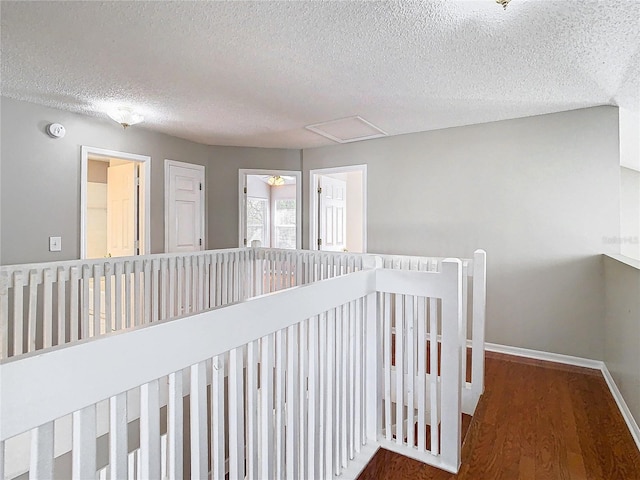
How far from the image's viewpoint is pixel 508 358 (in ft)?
11.3

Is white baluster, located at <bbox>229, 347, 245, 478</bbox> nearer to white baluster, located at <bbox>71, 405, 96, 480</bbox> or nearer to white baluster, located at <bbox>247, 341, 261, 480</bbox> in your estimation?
white baluster, located at <bbox>247, 341, 261, 480</bbox>

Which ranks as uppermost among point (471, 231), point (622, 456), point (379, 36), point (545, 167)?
point (379, 36)

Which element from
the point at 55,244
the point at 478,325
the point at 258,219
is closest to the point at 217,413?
the point at 478,325

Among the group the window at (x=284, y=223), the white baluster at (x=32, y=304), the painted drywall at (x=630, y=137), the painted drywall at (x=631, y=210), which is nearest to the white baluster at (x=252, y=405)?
the white baluster at (x=32, y=304)

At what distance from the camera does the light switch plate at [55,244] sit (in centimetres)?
328

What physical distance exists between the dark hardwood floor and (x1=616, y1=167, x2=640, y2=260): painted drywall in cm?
154

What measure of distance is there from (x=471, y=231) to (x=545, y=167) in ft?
2.95

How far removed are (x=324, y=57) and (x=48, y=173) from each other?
9.05 feet

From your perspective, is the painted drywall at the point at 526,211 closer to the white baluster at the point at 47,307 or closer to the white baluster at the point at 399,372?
the white baluster at the point at 399,372

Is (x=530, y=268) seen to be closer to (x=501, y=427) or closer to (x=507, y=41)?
(x=501, y=427)

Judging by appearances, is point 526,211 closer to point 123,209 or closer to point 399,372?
point 399,372

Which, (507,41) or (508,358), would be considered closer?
(507,41)

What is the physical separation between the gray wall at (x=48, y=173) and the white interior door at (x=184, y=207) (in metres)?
0.11

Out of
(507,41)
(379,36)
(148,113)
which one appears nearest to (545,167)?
(507,41)
